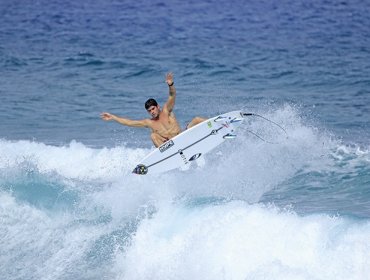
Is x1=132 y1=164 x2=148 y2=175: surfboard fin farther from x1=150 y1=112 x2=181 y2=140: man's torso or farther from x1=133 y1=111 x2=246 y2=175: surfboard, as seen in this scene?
x1=150 y1=112 x2=181 y2=140: man's torso

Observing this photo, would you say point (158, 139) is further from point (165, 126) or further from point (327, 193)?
point (327, 193)

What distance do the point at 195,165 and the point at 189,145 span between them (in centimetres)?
176

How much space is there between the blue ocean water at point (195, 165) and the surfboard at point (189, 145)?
1.83ft

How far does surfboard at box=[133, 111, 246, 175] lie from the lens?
14.9 m

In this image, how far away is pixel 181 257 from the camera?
12992mm

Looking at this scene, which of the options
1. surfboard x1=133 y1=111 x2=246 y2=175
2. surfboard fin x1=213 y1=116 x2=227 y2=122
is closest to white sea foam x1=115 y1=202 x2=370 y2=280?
surfboard x1=133 y1=111 x2=246 y2=175

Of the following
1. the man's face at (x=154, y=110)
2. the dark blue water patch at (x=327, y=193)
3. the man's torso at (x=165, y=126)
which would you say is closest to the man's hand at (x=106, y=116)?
the man's face at (x=154, y=110)

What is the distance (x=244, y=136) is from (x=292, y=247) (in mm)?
6083

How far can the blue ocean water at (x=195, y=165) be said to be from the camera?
1282 centimetres

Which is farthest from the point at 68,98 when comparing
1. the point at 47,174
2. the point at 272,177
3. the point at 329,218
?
the point at 329,218

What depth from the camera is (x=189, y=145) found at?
15062 millimetres

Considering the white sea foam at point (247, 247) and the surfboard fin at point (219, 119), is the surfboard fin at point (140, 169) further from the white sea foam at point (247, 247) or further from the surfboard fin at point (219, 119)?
the surfboard fin at point (219, 119)

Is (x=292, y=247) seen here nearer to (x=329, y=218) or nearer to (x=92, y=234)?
(x=329, y=218)

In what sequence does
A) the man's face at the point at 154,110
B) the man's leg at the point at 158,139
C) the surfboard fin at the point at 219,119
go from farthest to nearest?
the surfboard fin at the point at 219,119 < the man's leg at the point at 158,139 < the man's face at the point at 154,110
